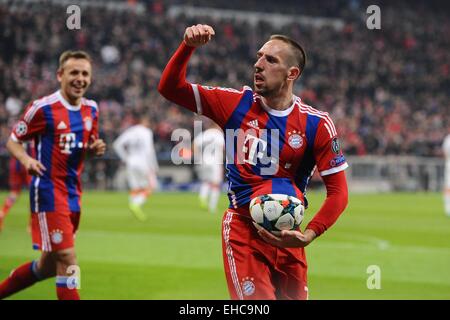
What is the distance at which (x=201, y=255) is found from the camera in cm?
1246

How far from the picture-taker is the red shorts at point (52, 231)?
23.8 feet

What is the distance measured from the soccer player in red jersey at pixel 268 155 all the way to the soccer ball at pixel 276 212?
143 mm

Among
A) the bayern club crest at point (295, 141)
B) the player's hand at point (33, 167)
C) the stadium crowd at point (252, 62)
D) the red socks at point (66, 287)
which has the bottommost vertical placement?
the red socks at point (66, 287)

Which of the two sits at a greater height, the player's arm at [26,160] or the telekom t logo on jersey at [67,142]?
the telekom t logo on jersey at [67,142]

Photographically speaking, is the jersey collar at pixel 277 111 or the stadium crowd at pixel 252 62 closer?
the jersey collar at pixel 277 111

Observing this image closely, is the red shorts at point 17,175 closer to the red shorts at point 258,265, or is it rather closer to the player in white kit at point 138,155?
the player in white kit at point 138,155

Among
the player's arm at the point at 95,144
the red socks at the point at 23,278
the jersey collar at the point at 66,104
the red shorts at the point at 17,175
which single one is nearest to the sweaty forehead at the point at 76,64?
the jersey collar at the point at 66,104

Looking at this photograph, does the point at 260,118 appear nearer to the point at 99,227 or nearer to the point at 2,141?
the point at 99,227

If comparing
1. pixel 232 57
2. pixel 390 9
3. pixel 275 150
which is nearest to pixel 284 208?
pixel 275 150

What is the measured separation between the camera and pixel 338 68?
41375mm

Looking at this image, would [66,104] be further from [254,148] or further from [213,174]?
[213,174]

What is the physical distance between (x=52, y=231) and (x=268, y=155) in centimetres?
276

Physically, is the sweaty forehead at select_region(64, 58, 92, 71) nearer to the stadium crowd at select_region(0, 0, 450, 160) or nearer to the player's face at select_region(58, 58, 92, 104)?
the player's face at select_region(58, 58, 92, 104)

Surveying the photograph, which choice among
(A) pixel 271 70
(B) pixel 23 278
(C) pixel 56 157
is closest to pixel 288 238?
(A) pixel 271 70
